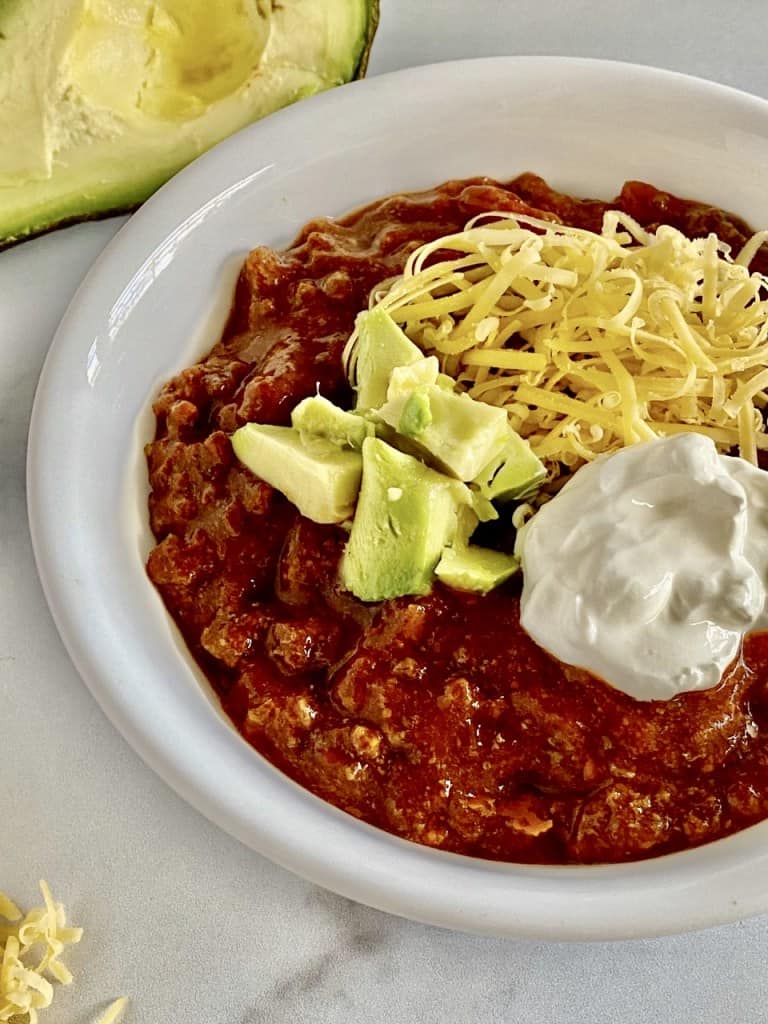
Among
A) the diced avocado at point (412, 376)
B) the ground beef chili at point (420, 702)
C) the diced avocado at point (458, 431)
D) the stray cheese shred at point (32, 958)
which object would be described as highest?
the diced avocado at point (412, 376)

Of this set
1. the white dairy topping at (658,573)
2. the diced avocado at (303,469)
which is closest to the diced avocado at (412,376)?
the diced avocado at (303,469)

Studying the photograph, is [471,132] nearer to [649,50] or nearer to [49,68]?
[649,50]

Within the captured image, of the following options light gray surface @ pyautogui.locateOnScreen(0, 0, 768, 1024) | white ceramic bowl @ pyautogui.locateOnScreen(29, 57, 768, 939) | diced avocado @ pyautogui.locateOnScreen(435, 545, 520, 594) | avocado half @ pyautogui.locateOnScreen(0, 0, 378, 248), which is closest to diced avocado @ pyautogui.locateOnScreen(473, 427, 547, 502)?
diced avocado @ pyautogui.locateOnScreen(435, 545, 520, 594)

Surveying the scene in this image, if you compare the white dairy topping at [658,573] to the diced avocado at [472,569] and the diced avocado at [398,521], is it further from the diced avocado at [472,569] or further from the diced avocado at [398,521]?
the diced avocado at [398,521]

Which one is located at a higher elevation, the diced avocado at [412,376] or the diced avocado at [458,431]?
the diced avocado at [412,376]

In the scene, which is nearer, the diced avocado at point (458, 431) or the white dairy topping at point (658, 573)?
the white dairy topping at point (658, 573)

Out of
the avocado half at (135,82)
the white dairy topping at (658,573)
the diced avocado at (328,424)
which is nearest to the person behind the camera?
the white dairy topping at (658,573)

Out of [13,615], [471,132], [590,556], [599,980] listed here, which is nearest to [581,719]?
[590,556]
